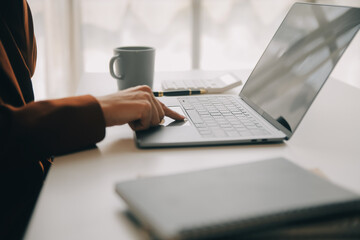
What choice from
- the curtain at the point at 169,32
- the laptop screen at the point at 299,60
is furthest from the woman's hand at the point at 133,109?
the curtain at the point at 169,32

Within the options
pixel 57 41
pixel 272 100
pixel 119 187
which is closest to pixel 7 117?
pixel 119 187

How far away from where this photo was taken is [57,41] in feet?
7.68

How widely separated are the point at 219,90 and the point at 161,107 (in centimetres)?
36

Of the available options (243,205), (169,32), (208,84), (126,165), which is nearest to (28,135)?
(126,165)

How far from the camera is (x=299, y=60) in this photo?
0.83 m

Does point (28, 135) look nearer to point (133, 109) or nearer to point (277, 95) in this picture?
point (133, 109)

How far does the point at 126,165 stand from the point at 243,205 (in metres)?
0.26

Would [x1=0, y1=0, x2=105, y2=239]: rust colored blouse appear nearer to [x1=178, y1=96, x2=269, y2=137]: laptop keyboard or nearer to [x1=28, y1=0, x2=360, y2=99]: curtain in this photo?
[x1=178, y1=96, x2=269, y2=137]: laptop keyboard

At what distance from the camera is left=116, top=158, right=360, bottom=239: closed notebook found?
0.38 metres

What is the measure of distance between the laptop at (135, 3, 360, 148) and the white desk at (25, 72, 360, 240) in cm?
3

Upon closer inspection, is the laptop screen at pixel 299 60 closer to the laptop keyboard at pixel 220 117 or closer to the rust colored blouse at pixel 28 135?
the laptop keyboard at pixel 220 117

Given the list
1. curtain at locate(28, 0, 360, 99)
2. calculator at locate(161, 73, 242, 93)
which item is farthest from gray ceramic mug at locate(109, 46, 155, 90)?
curtain at locate(28, 0, 360, 99)

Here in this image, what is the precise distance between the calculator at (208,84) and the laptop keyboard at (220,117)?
121 mm

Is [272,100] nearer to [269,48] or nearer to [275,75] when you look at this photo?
[275,75]
